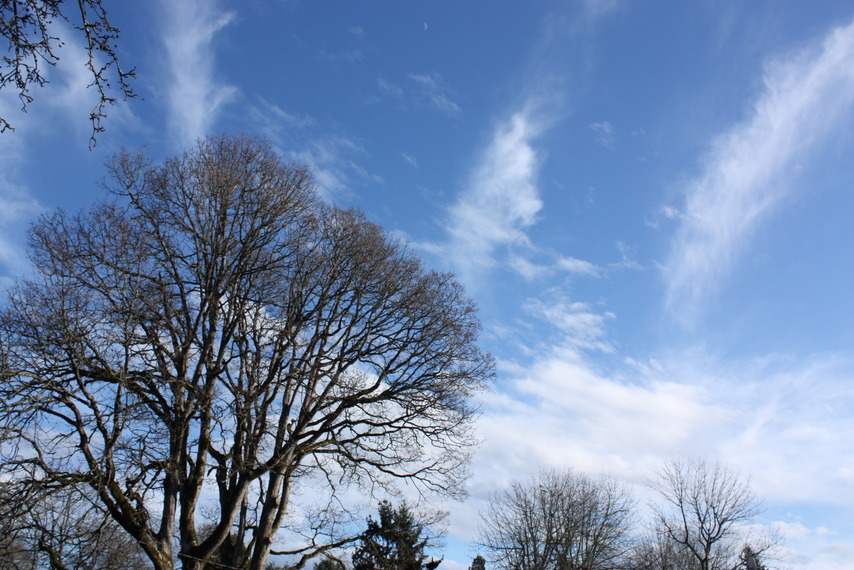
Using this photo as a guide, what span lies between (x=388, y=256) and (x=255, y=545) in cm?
767

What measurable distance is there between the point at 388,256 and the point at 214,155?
496 centimetres

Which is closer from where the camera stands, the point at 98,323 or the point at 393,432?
the point at 98,323

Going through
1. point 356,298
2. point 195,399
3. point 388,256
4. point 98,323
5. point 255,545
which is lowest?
point 255,545

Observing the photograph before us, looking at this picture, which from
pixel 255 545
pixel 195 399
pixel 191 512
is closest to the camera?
pixel 195 399

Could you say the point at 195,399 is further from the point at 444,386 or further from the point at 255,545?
the point at 444,386

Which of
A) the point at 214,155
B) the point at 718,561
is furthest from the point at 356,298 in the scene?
the point at 718,561

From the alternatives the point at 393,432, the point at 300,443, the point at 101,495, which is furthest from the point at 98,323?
the point at 393,432

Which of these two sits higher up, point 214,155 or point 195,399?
point 214,155

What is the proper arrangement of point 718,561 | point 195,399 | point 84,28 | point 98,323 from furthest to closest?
point 718,561, point 195,399, point 98,323, point 84,28

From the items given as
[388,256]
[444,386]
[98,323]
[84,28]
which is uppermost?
[388,256]

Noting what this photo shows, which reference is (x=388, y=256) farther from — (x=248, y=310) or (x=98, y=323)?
Result: (x=98, y=323)

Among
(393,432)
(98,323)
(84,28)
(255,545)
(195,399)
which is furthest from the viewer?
(393,432)

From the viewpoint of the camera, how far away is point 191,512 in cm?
1309

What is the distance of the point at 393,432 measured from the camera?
1534cm
